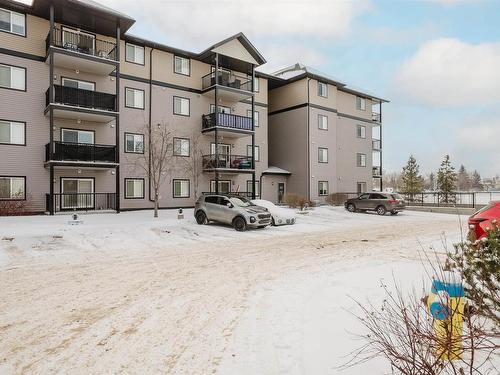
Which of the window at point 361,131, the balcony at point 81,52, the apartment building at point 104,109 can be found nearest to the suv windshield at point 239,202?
the apartment building at point 104,109

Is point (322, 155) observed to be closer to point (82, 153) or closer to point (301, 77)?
point (301, 77)

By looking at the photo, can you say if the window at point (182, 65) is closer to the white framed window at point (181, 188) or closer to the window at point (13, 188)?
the white framed window at point (181, 188)

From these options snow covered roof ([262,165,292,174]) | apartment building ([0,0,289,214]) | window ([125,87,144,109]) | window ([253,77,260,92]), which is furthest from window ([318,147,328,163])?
window ([125,87,144,109])

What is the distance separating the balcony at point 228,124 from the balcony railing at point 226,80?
8.26 feet

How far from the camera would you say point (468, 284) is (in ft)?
10.3

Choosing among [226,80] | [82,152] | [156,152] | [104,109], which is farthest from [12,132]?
[226,80]

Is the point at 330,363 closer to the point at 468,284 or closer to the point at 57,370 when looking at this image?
the point at 468,284

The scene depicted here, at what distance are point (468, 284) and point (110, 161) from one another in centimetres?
2130

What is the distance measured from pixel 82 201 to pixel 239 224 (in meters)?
11.5

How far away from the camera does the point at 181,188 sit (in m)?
26.1

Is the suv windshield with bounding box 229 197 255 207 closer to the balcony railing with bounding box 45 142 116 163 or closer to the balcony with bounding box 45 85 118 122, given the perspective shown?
the balcony railing with bounding box 45 142 116 163

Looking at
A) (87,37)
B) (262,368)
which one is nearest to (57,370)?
(262,368)

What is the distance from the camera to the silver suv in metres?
15.8

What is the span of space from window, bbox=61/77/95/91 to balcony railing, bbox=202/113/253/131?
8.28 meters
